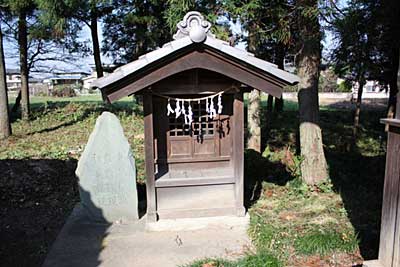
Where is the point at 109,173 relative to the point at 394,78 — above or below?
below

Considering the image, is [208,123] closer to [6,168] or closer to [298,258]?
[298,258]

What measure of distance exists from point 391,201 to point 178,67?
8.39 feet

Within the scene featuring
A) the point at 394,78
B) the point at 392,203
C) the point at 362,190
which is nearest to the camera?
the point at 392,203

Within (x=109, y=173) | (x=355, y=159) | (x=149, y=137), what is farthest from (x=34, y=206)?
(x=355, y=159)

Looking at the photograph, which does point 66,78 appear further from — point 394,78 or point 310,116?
point 310,116

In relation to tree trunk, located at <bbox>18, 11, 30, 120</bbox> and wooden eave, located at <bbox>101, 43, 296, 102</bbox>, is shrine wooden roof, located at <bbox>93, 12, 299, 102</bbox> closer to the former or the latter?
wooden eave, located at <bbox>101, 43, 296, 102</bbox>

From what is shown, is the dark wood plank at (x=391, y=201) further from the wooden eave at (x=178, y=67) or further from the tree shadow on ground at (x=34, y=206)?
the tree shadow on ground at (x=34, y=206)

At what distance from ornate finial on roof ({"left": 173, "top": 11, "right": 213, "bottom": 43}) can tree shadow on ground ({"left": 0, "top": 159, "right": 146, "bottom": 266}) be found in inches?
103

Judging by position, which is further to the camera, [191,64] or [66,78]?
[66,78]

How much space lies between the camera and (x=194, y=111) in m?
4.74

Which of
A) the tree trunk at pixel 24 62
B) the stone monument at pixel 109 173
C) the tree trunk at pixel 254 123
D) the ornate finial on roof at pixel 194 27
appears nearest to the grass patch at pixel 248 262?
the stone monument at pixel 109 173

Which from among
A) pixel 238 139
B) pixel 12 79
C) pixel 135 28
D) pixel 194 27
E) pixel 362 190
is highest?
pixel 12 79

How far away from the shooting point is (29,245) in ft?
13.5

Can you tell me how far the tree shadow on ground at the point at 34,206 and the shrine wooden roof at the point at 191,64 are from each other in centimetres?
195
